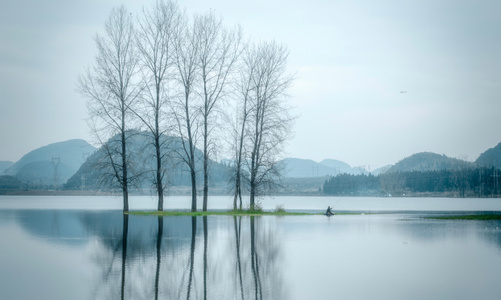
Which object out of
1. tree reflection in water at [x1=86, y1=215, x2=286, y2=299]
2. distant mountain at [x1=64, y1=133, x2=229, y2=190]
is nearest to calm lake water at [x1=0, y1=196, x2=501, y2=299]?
tree reflection in water at [x1=86, y1=215, x2=286, y2=299]

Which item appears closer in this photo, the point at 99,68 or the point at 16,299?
the point at 16,299

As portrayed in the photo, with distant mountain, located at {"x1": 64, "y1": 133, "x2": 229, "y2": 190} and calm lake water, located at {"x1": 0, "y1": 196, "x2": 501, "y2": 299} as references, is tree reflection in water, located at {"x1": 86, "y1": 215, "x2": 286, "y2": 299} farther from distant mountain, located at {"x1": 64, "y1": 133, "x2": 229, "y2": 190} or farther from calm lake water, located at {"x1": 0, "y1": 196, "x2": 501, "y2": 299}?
distant mountain, located at {"x1": 64, "y1": 133, "x2": 229, "y2": 190}

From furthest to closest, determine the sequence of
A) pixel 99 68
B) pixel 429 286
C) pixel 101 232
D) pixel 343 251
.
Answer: pixel 99 68, pixel 101 232, pixel 343 251, pixel 429 286

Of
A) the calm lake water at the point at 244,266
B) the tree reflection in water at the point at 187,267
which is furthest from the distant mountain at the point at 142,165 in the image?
the tree reflection in water at the point at 187,267

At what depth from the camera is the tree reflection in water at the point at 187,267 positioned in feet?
36.7

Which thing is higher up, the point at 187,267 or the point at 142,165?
the point at 142,165

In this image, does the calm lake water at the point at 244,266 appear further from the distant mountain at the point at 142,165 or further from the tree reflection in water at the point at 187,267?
the distant mountain at the point at 142,165

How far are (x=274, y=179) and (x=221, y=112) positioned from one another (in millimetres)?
7849

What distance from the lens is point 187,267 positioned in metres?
14.4

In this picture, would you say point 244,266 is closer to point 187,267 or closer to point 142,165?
point 187,267

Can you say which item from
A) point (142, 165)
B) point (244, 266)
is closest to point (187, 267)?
point (244, 266)

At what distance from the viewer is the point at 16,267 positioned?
14562 mm

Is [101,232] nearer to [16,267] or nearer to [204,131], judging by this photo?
[16,267]

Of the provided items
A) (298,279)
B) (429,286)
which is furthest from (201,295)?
(429,286)
